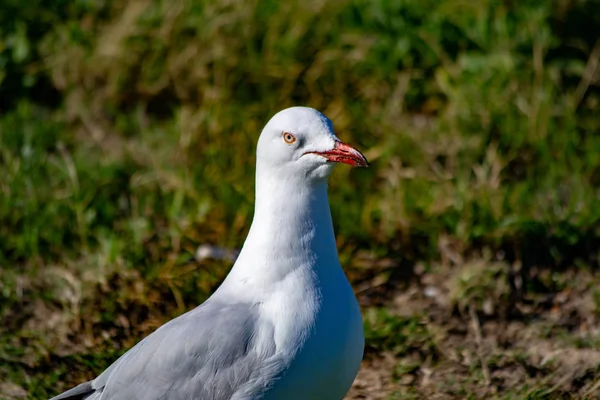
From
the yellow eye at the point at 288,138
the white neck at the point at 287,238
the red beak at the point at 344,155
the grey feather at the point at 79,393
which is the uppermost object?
the yellow eye at the point at 288,138

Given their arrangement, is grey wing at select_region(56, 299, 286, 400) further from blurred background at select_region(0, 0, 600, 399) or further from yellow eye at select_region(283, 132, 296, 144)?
blurred background at select_region(0, 0, 600, 399)

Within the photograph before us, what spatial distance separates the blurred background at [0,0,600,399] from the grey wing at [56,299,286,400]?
0.84 metres

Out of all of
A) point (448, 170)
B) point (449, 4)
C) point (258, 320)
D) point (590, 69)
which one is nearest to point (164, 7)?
point (449, 4)

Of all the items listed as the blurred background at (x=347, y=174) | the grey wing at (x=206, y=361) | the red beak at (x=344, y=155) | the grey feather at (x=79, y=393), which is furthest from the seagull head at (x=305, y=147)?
the blurred background at (x=347, y=174)

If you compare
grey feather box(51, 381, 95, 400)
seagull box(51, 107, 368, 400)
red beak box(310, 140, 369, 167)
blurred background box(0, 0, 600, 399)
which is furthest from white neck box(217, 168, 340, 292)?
A: blurred background box(0, 0, 600, 399)

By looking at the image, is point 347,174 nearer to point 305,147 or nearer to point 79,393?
point 305,147

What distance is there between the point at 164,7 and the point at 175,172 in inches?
55.2

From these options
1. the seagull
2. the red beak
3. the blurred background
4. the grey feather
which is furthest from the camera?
the blurred background

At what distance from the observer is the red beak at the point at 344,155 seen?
3096 mm

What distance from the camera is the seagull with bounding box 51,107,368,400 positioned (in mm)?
2980

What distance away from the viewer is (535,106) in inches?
211

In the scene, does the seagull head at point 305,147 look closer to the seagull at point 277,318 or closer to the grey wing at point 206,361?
the seagull at point 277,318

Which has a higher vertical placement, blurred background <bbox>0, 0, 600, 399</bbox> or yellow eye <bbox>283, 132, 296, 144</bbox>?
yellow eye <bbox>283, 132, 296, 144</bbox>

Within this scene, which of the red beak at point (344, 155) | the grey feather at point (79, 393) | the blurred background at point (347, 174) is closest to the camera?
the red beak at point (344, 155)
